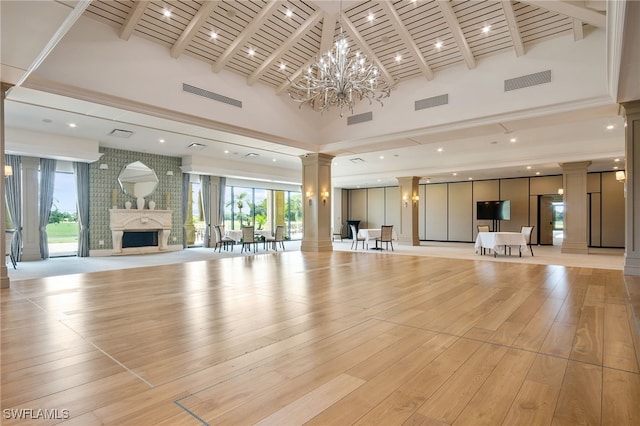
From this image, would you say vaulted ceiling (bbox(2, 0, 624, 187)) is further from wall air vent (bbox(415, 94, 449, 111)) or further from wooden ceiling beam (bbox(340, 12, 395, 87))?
wall air vent (bbox(415, 94, 449, 111))

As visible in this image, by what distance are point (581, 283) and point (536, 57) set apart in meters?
4.54

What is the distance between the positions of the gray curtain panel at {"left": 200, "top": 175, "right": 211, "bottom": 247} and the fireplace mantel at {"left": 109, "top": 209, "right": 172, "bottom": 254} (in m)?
1.64

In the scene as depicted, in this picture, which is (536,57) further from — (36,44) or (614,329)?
(36,44)

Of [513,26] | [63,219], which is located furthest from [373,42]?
[63,219]

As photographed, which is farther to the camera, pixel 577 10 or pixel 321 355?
pixel 577 10

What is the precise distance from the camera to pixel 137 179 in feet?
38.2

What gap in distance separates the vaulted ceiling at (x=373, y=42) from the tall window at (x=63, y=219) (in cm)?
206

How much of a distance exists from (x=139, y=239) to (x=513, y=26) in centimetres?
1209

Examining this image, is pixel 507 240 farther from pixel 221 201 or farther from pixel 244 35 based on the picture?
pixel 221 201

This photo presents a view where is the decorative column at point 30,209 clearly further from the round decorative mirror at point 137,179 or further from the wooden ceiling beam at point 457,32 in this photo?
the wooden ceiling beam at point 457,32

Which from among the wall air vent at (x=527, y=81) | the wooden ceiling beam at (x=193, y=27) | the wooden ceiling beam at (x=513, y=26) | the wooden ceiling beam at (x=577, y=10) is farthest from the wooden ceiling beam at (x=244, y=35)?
the wall air vent at (x=527, y=81)

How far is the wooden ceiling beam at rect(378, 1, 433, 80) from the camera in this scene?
6.36m

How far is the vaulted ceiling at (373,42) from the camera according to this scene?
6.09 m

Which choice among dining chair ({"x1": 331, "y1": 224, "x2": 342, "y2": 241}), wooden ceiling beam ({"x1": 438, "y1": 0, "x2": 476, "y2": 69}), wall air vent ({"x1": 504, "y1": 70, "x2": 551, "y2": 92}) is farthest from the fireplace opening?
wall air vent ({"x1": 504, "y1": 70, "x2": 551, "y2": 92})
